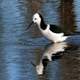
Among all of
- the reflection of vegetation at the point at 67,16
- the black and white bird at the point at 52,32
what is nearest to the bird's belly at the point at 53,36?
the black and white bird at the point at 52,32

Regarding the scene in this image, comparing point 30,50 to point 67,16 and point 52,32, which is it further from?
point 67,16

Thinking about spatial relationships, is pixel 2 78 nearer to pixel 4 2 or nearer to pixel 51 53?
pixel 51 53

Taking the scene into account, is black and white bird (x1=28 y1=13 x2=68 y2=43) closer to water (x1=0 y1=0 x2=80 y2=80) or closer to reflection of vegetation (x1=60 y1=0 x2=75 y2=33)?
water (x1=0 y1=0 x2=80 y2=80)

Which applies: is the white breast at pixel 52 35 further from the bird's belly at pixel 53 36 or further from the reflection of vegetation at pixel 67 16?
the reflection of vegetation at pixel 67 16

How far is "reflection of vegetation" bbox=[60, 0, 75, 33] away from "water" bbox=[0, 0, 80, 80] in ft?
0.29

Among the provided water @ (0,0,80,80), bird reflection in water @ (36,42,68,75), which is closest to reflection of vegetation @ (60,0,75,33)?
water @ (0,0,80,80)

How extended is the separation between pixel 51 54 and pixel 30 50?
1.20ft

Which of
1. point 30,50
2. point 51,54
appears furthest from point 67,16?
point 51,54

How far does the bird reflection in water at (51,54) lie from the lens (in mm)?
6230

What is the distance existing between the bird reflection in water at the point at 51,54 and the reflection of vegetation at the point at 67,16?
2.60ft

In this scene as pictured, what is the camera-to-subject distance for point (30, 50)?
708 centimetres

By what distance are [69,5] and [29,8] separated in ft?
2.60

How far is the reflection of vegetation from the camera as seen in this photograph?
8.34 metres

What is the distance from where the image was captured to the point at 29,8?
32.7ft
